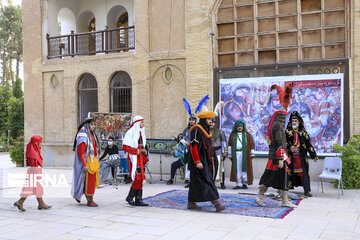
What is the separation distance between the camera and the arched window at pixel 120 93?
1473 cm

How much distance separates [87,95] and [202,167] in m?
9.82

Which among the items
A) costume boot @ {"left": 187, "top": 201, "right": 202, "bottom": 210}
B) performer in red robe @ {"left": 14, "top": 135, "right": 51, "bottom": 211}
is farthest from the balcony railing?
costume boot @ {"left": 187, "top": 201, "right": 202, "bottom": 210}

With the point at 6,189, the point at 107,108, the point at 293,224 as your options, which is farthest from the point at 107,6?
the point at 293,224

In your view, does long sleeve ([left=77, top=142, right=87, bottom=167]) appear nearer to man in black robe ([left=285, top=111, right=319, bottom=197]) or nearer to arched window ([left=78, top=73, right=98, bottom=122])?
man in black robe ([left=285, top=111, right=319, bottom=197])

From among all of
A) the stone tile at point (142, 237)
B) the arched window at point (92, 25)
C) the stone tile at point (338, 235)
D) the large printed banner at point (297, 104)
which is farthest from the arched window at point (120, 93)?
the stone tile at point (338, 235)

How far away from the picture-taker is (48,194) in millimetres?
9555

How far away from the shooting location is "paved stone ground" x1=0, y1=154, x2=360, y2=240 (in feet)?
18.8

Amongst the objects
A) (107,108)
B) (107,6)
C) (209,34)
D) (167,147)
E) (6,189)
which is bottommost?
(6,189)

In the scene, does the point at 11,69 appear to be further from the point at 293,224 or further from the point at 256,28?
the point at 293,224

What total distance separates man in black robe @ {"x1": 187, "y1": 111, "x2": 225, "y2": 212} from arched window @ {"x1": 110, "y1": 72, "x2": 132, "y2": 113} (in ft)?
25.0

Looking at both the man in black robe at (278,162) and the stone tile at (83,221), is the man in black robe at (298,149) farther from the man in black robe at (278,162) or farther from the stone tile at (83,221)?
the stone tile at (83,221)

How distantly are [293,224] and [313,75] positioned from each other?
617 cm

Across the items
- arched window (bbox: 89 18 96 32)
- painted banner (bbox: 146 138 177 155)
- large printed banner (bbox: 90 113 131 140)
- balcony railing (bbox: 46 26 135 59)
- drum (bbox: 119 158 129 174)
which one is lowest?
drum (bbox: 119 158 129 174)

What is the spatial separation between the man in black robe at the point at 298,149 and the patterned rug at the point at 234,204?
26.4 inches
